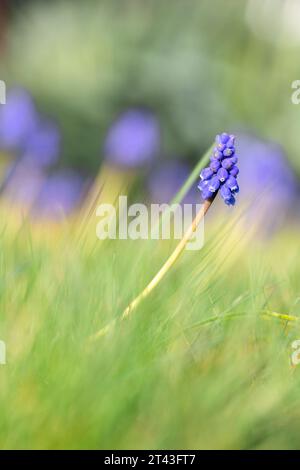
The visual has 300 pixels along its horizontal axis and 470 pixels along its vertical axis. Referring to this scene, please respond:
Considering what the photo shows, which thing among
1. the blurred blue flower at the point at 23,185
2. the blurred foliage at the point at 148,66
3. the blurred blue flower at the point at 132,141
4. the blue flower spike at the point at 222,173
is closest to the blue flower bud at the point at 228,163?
the blue flower spike at the point at 222,173

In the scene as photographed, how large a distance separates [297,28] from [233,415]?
2617 millimetres

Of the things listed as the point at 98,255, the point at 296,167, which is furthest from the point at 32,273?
the point at 296,167

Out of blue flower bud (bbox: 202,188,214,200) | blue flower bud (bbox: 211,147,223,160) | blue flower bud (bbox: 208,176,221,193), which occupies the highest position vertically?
blue flower bud (bbox: 211,147,223,160)

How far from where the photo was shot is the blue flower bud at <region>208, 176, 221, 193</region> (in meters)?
0.84

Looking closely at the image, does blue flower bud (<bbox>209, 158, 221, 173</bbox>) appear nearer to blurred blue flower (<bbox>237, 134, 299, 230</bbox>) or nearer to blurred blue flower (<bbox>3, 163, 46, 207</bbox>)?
blurred blue flower (<bbox>237, 134, 299, 230</bbox>)

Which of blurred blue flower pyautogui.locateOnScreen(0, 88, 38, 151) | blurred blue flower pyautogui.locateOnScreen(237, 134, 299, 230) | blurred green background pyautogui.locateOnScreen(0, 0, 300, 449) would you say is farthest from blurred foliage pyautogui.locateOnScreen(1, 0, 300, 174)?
blurred green background pyautogui.locateOnScreen(0, 0, 300, 449)

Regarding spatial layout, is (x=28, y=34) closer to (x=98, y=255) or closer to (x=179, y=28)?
(x=179, y=28)

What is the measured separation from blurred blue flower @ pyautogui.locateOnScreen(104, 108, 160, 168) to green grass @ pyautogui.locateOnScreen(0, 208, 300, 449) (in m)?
1.48

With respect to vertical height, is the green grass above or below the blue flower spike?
below

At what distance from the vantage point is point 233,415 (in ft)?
2.24

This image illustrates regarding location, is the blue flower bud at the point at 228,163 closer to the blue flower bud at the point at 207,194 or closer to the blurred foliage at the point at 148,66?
the blue flower bud at the point at 207,194

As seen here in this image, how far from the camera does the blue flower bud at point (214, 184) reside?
84 cm
